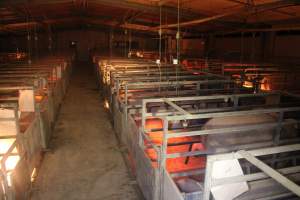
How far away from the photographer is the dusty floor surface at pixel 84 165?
4.01 metres

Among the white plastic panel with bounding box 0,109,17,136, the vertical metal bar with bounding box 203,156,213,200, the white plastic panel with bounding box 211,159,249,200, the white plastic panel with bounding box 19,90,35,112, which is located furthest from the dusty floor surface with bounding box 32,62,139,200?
the vertical metal bar with bounding box 203,156,213,200

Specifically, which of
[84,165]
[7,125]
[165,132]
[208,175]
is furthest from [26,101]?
[208,175]

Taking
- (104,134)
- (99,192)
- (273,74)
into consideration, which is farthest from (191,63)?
(99,192)

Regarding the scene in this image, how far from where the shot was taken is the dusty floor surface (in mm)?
4008

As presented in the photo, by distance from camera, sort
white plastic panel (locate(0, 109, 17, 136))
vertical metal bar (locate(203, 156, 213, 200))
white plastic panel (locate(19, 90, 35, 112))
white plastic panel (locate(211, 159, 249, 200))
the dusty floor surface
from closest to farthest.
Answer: vertical metal bar (locate(203, 156, 213, 200)), white plastic panel (locate(211, 159, 249, 200)), white plastic panel (locate(0, 109, 17, 136)), the dusty floor surface, white plastic panel (locate(19, 90, 35, 112))

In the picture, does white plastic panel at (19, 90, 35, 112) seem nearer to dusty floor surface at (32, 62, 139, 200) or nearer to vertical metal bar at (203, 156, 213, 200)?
dusty floor surface at (32, 62, 139, 200)

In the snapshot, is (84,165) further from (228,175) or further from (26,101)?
(228,175)

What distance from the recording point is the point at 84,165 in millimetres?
4906

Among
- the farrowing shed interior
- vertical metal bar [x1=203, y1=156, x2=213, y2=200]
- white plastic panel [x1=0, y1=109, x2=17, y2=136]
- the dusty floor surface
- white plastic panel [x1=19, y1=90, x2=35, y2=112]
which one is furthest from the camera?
white plastic panel [x1=19, y1=90, x2=35, y2=112]

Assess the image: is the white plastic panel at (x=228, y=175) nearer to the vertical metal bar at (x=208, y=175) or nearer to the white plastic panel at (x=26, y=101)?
the vertical metal bar at (x=208, y=175)

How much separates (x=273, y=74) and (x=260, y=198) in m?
6.74

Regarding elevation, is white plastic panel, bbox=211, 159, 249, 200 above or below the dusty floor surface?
above

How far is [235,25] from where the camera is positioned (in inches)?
408

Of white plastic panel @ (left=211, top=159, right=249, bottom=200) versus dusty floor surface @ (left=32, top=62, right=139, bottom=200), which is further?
dusty floor surface @ (left=32, top=62, right=139, bottom=200)
